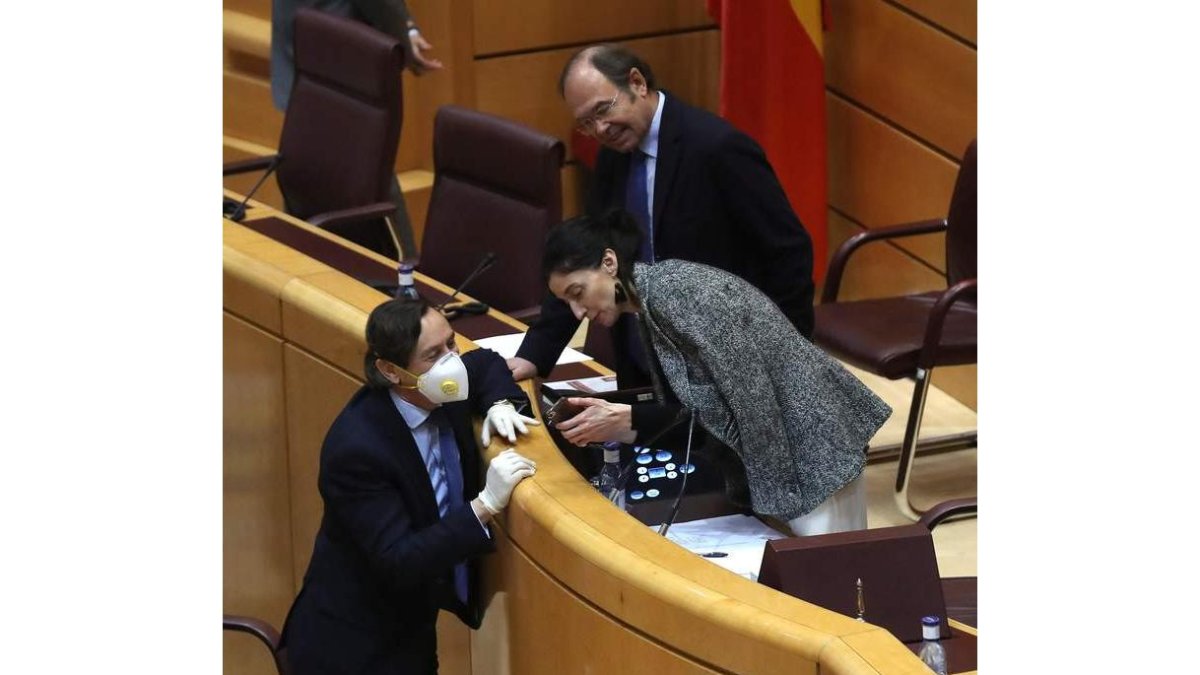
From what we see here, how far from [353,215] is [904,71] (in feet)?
6.19

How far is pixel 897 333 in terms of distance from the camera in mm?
4461

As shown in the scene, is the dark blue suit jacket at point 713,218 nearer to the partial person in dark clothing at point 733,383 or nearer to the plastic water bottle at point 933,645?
the partial person in dark clothing at point 733,383

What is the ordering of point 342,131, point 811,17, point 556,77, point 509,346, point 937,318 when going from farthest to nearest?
point 556,77, point 811,17, point 342,131, point 937,318, point 509,346

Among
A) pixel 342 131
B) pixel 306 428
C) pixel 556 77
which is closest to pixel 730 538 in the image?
pixel 306 428

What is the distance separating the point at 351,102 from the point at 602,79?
2.07 metres

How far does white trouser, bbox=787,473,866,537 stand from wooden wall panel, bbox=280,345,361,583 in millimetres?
1058

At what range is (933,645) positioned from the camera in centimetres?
221

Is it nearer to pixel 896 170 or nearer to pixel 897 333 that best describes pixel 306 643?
pixel 897 333

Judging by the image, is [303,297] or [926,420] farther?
[926,420]

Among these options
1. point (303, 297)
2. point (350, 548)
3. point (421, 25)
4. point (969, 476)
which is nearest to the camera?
point (350, 548)

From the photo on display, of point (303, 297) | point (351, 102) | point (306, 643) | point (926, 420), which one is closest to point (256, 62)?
point (351, 102)

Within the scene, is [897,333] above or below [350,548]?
below

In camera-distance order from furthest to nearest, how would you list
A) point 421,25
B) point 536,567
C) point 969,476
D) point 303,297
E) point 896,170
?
1. point 421,25
2. point 896,170
3. point 969,476
4. point 303,297
5. point 536,567

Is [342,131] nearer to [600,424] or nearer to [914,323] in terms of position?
[914,323]
